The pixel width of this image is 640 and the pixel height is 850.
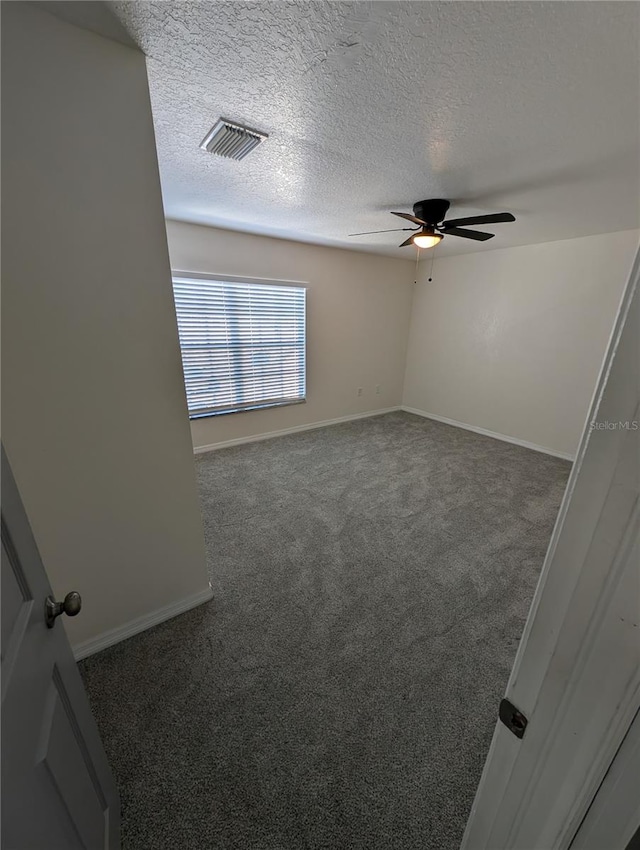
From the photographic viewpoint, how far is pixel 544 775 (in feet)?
1.80

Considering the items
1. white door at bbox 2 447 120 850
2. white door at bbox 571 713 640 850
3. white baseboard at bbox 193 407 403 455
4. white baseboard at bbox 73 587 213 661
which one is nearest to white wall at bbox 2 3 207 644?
white baseboard at bbox 73 587 213 661

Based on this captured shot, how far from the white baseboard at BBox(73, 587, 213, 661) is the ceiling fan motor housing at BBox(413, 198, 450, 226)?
2933 mm

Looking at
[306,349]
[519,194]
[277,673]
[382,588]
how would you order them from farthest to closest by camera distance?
1. [306,349]
2. [519,194]
3. [382,588]
4. [277,673]

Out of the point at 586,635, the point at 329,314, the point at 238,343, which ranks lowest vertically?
the point at 586,635

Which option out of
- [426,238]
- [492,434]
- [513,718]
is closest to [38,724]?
[513,718]

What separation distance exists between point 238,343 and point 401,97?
8.55 feet

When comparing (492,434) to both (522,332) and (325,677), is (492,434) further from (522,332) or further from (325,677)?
(325,677)

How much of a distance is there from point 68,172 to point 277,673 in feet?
6.79

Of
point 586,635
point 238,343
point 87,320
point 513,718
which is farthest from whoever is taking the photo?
point 238,343

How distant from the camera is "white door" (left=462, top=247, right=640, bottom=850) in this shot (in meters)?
0.37

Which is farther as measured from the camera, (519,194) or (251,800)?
(519,194)

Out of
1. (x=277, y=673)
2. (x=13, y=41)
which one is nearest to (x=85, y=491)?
(x=277, y=673)

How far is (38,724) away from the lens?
0.58m

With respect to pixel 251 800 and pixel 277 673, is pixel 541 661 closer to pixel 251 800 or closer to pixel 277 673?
pixel 251 800
